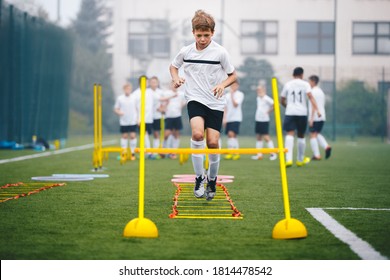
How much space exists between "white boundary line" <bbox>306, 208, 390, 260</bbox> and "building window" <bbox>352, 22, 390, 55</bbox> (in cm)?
3113

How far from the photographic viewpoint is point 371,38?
3775 cm

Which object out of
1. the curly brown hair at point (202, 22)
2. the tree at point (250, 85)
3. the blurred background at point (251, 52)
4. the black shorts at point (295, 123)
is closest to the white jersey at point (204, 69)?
the curly brown hair at point (202, 22)

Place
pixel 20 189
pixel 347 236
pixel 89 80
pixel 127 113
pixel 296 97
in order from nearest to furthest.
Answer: pixel 347 236
pixel 20 189
pixel 296 97
pixel 127 113
pixel 89 80

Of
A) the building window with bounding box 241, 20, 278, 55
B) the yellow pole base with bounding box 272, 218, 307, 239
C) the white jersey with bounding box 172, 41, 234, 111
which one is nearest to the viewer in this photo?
the yellow pole base with bounding box 272, 218, 307, 239

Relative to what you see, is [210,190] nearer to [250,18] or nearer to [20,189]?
[20,189]

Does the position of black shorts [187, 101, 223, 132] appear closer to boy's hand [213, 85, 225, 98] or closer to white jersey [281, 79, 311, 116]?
boy's hand [213, 85, 225, 98]

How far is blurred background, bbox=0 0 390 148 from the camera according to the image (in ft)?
107

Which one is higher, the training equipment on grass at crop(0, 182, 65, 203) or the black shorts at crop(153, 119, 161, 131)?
the black shorts at crop(153, 119, 161, 131)

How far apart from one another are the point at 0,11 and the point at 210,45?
15701 millimetres

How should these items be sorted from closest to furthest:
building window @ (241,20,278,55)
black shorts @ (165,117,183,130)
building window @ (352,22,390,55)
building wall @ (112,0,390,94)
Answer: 1. black shorts @ (165,117,183,130)
2. building wall @ (112,0,390,94)
3. building window @ (352,22,390,55)
4. building window @ (241,20,278,55)

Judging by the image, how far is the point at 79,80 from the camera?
42.4 metres

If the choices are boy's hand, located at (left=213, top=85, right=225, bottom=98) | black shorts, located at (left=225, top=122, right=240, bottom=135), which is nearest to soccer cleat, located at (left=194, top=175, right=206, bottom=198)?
boy's hand, located at (left=213, top=85, right=225, bottom=98)

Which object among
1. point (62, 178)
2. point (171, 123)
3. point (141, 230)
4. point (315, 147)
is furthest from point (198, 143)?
point (171, 123)

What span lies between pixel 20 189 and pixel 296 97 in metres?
7.35
